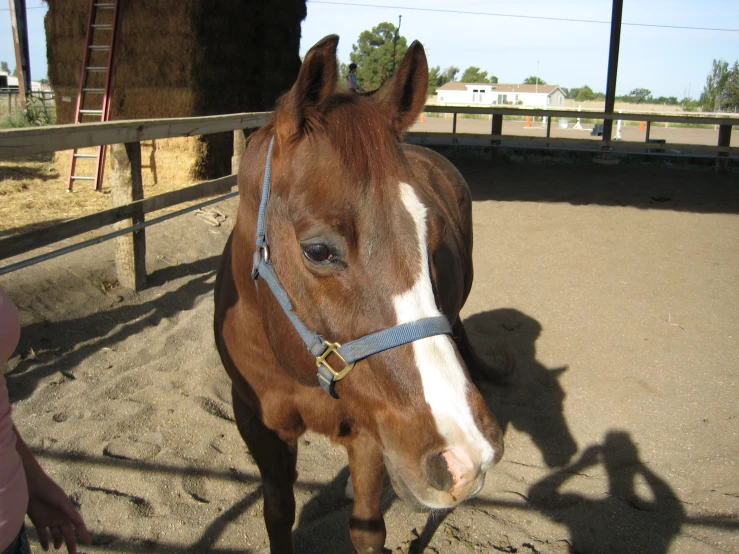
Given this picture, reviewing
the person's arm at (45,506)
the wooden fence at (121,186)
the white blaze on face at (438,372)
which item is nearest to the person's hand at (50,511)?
the person's arm at (45,506)

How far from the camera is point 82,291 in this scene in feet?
14.0

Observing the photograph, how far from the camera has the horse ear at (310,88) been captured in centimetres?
149

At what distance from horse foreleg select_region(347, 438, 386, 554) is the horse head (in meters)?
0.54

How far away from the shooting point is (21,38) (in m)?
13.6

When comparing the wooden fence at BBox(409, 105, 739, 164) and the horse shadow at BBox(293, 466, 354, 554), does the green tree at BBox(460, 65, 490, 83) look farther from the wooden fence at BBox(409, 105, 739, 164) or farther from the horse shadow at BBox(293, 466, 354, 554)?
the horse shadow at BBox(293, 466, 354, 554)

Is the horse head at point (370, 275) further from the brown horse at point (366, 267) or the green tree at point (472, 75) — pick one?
the green tree at point (472, 75)

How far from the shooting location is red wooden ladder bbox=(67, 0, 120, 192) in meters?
7.33

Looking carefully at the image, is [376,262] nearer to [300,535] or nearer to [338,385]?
[338,385]

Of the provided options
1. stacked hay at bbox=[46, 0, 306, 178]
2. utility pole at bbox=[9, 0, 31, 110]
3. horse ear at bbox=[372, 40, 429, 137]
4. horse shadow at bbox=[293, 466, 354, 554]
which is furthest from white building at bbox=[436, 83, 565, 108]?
horse ear at bbox=[372, 40, 429, 137]

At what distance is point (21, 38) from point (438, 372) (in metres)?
15.8

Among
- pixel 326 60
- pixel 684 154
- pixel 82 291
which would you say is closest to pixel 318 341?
pixel 326 60

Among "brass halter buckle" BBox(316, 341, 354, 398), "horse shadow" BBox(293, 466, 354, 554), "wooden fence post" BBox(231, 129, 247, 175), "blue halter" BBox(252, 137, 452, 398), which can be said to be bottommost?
"horse shadow" BBox(293, 466, 354, 554)

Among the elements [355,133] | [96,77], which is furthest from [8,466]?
[96,77]

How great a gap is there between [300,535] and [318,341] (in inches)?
54.9
